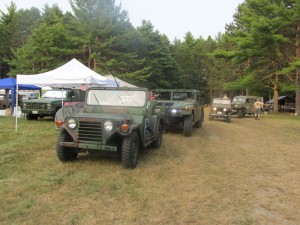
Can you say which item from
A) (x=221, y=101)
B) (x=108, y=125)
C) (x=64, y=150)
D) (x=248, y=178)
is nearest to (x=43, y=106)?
(x=64, y=150)

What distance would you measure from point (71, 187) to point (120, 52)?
29.6 meters

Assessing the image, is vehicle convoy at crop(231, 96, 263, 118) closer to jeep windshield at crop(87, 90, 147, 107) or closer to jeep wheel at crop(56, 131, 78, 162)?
jeep windshield at crop(87, 90, 147, 107)

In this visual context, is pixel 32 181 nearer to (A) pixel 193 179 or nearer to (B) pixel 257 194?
(A) pixel 193 179

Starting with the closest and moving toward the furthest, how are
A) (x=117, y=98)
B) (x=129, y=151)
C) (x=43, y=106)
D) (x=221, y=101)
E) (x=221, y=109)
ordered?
(x=129, y=151) → (x=117, y=98) → (x=43, y=106) → (x=221, y=109) → (x=221, y=101)

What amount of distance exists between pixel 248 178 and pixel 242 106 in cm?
2013

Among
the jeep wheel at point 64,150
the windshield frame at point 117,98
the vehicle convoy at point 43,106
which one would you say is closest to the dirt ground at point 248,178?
the windshield frame at point 117,98

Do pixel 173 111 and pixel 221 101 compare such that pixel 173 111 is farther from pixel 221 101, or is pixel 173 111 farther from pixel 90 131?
pixel 221 101

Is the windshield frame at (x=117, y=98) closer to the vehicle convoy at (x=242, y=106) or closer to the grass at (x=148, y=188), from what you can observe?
the grass at (x=148, y=188)

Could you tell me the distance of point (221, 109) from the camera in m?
20.2

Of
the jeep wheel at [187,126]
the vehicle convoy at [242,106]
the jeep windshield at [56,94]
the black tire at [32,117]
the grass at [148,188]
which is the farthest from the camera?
the vehicle convoy at [242,106]

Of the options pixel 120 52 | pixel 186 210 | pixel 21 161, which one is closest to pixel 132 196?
pixel 186 210

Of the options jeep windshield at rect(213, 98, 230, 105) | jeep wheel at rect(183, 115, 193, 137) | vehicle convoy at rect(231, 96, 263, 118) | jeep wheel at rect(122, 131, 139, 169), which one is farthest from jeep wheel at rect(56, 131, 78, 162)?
vehicle convoy at rect(231, 96, 263, 118)

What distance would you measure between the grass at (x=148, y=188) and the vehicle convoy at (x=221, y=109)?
11136 mm

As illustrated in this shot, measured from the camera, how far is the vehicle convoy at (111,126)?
6496 mm
